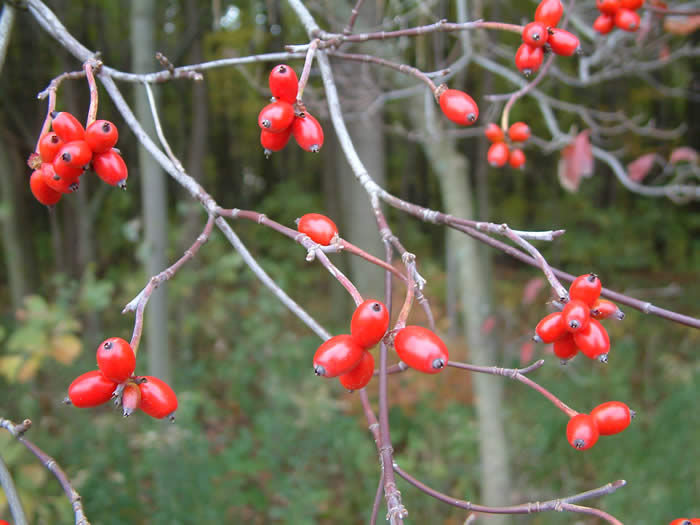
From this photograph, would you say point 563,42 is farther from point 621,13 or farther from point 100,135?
point 100,135

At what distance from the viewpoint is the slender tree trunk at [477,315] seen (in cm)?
327

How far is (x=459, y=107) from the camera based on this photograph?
1.02 m

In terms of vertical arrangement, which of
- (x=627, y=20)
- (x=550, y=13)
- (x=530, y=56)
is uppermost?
(x=627, y=20)

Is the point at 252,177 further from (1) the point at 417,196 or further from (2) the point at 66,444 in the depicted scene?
(2) the point at 66,444

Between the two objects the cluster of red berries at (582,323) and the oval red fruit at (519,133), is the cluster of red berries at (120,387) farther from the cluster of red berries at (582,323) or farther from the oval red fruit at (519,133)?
the oval red fruit at (519,133)

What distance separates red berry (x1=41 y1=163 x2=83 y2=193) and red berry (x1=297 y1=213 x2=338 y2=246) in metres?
0.40

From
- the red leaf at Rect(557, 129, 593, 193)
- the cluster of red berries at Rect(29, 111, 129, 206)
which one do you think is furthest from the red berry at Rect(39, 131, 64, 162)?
the red leaf at Rect(557, 129, 593, 193)

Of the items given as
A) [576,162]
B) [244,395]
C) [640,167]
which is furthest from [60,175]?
[244,395]

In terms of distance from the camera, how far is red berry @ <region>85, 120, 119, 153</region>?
0.92 m

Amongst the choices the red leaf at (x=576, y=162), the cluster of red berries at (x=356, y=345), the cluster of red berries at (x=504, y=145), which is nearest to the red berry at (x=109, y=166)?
the cluster of red berries at (x=356, y=345)

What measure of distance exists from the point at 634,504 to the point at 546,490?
635 mm

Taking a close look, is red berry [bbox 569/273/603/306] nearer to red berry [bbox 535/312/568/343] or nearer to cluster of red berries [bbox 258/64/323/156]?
red berry [bbox 535/312/568/343]

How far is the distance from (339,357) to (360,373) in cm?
7

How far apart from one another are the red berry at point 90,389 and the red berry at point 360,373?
0.36m
